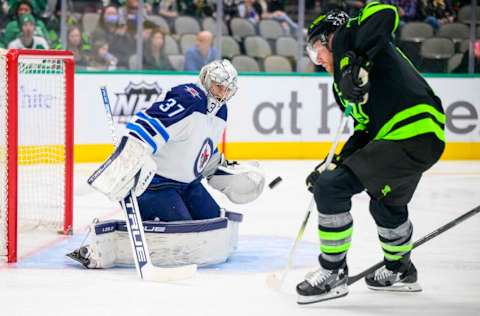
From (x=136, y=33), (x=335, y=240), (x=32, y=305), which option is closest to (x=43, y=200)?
(x=32, y=305)

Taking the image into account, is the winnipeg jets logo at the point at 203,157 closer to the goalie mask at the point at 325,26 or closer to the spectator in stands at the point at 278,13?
the goalie mask at the point at 325,26

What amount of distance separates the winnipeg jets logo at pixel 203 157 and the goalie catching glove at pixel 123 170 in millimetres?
364

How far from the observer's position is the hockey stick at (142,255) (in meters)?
4.03

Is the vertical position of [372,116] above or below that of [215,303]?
above

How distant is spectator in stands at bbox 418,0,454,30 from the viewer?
9.62 metres

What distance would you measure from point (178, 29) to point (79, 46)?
94 cm

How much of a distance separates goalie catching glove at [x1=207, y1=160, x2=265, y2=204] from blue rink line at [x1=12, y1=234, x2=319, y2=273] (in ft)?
0.89

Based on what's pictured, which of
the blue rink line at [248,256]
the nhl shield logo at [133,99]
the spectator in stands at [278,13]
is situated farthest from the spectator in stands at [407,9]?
the blue rink line at [248,256]

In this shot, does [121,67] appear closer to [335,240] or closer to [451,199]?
[451,199]

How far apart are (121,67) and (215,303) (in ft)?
17.4

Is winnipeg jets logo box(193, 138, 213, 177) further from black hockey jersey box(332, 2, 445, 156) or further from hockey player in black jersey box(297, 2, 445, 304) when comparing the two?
black hockey jersey box(332, 2, 445, 156)

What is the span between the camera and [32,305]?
3.56 m

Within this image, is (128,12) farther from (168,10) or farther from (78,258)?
(78,258)

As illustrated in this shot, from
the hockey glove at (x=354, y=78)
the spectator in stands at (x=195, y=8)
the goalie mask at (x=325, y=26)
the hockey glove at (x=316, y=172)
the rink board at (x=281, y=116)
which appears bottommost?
the rink board at (x=281, y=116)
